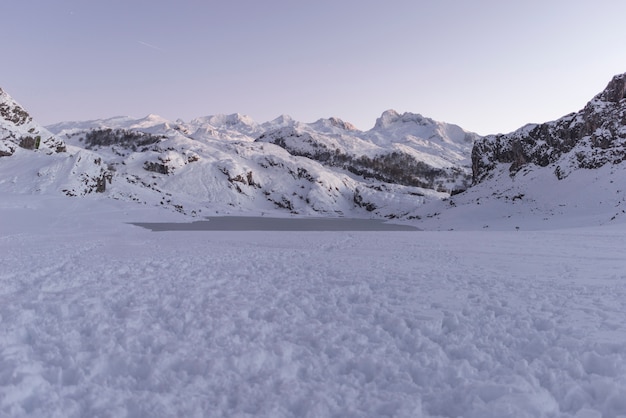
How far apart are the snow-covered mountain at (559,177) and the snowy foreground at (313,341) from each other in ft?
114

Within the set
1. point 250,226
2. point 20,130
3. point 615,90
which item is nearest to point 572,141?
point 615,90

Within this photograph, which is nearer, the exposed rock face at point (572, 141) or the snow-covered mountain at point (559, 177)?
the snow-covered mountain at point (559, 177)

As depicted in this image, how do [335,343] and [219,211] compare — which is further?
[219,211]

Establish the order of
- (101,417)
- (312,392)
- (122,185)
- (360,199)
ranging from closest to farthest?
(101,417), (312,392), (122,185), (360,199)

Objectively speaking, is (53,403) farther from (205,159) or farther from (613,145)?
(205,159)

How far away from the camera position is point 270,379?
5.75 metres

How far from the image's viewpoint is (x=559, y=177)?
54.0 meters

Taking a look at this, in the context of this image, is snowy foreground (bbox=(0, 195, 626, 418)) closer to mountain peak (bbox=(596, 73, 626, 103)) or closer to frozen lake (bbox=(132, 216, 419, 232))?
frozen lake (bbox=(132, 216, 419, 232))

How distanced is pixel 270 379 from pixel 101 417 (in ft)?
7.88

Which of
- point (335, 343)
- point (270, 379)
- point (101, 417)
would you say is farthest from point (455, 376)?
point (101, 417)

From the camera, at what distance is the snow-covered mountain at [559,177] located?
43.0 meters

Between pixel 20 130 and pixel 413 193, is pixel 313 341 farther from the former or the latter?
pixel 413 193

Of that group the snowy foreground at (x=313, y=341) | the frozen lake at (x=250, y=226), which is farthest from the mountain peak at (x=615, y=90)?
the snowy foreground at (x=313, y=341)

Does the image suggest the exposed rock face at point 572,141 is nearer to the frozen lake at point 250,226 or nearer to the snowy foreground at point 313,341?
the frozen lake at point 250,226
